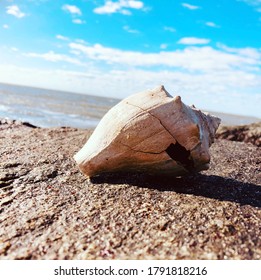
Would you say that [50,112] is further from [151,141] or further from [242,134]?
[151,141]

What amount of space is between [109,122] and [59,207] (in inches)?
51.3

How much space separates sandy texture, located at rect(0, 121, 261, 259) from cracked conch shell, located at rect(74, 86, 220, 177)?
0.27 meters

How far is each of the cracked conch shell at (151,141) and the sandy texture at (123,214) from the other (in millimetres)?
275

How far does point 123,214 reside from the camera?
3.28m

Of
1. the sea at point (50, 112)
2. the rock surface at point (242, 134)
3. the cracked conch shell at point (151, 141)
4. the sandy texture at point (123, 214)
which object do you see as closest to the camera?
the sandy texture at point (123, 214)

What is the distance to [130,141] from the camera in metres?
3.83

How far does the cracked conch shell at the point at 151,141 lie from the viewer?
3.81 meters

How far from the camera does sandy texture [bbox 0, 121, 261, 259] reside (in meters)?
2.66

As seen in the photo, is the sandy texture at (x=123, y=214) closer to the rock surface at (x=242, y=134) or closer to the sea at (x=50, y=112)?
the rock surface at (x=242, y=134)

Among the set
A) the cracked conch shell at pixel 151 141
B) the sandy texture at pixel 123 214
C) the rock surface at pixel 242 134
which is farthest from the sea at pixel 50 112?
the cracked conch shell at pixel 151 141

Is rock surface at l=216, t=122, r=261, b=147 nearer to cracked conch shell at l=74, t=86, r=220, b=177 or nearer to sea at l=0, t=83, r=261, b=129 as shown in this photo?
cracked conch shell at l=74, t=86, r=220, b=177

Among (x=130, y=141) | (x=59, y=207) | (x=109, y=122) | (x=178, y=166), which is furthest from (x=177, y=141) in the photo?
(x=59, y=207)

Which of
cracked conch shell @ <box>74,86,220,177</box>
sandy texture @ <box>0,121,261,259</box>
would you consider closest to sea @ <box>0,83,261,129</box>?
sandy texture @ <box>0,121,261,259</box>
